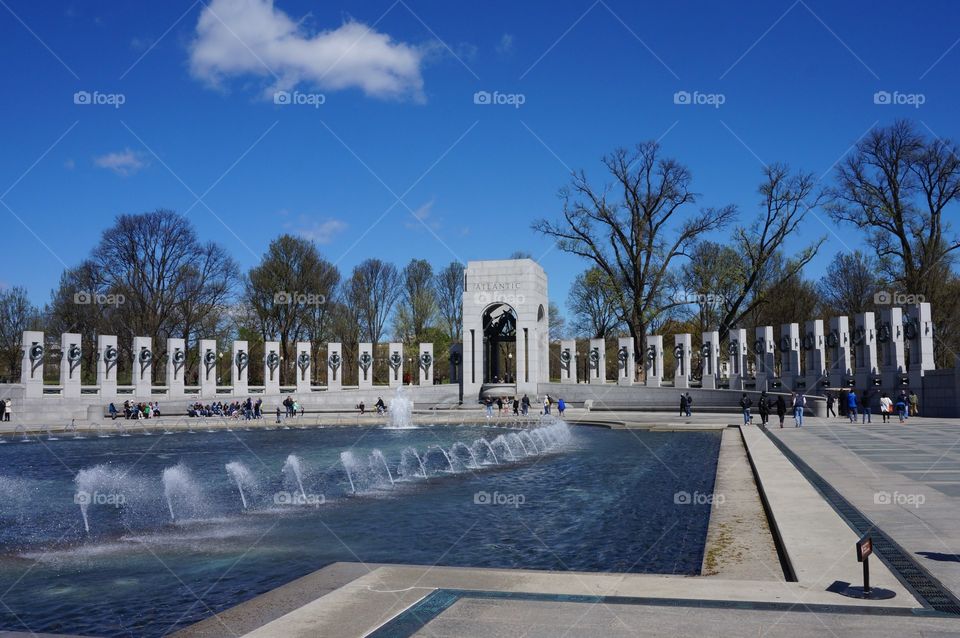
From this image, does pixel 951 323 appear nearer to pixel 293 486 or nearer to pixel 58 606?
pixel 293 486

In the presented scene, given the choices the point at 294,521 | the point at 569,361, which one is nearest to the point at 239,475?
the point at 294,521

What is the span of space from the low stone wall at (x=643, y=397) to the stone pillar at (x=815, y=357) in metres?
3.04

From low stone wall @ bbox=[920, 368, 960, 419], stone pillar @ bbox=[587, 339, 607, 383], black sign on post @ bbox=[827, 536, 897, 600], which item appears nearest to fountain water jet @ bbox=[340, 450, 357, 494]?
black sign on post @ bbox=[827, 536, 897, 600]

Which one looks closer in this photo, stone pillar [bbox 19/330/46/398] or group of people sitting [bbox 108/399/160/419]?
group of people sitting [bbox 108/399/160/419]

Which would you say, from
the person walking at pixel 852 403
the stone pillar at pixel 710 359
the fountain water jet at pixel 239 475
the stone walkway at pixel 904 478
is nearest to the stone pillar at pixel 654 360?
the stone pillar at pixel 710 359

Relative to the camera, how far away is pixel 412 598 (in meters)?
6.99

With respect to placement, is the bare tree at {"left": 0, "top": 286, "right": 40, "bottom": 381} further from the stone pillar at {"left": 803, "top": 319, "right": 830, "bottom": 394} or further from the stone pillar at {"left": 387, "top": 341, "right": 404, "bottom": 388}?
the stone pillar at {"left": 803, "top": 319, "right": 830, "bottom": 394}

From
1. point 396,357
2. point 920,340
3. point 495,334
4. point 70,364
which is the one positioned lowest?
point 70,364

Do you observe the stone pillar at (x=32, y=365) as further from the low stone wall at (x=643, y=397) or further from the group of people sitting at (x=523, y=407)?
the low stone wall at (x=643, y=397)

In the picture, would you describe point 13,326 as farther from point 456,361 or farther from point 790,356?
point 790,356

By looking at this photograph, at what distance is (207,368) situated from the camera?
51.5 metres

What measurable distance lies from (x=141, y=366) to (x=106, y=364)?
209 centimetres

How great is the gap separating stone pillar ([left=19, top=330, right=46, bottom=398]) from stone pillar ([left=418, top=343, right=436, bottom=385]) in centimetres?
2565

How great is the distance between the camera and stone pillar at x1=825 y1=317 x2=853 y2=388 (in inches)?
1620
